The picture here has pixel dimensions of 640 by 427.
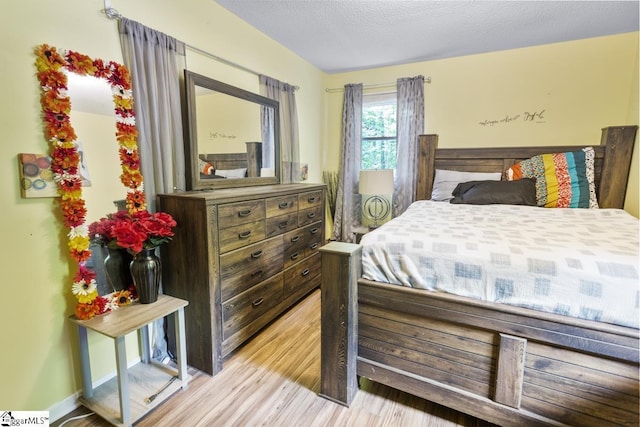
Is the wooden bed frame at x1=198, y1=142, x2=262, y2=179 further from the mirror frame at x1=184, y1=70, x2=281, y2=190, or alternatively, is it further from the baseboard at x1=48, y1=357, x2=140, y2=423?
the baseboard at x1=48, y1=357, x2=140, y2=423

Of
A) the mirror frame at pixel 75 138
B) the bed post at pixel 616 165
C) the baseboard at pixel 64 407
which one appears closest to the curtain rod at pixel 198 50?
the mirror frame at pixel 75 138

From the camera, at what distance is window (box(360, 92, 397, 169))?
3.84 metres

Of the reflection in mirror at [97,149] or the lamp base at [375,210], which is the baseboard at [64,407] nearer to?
the reflection in mirror at [97,149]

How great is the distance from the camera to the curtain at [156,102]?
68.2 inches

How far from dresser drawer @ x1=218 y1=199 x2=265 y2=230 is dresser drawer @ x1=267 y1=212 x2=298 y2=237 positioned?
12 centimetres

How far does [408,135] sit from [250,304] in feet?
8.57

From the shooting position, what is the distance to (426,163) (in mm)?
3412

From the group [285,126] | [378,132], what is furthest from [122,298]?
[378,132]

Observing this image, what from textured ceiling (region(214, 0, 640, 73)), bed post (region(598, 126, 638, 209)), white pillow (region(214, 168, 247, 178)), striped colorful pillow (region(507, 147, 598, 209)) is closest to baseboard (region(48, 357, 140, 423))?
white pillow (region(214, 168, 247, 178))

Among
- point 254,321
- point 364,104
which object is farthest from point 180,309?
point 364,104

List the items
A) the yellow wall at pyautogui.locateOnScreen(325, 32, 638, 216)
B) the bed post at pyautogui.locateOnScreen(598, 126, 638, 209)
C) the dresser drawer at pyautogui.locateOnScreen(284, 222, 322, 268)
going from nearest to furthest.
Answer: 1. the dresser drawer at pyautogui.locateOnScreen(284, 222, 322, 268)
2. the bed post at pyautogui.locateOnScreen(598, 126, 638, 209)
3. the yellow wall at pyautogui.locateOnScreen(325, 32, 638, 216)

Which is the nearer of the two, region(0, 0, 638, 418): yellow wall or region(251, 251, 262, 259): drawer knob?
region(0, 0, 638, 418): yellow wall

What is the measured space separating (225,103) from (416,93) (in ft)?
7.28

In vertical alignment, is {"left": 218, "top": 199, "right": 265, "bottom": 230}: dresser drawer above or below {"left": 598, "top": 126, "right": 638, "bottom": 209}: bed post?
below
